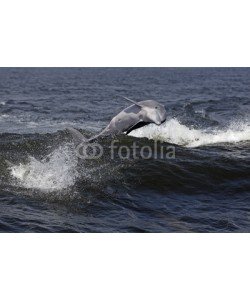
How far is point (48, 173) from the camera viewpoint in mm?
13070

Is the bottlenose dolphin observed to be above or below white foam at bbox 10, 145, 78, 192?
above

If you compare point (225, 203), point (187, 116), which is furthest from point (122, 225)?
point (187, 116)

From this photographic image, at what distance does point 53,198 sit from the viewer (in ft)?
38.1

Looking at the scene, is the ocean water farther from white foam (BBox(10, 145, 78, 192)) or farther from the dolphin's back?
the dolphin's back

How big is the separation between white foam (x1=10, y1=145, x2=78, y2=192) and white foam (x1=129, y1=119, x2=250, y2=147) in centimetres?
582

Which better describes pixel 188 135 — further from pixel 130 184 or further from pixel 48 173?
pixel 48 173

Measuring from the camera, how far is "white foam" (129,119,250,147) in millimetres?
19766

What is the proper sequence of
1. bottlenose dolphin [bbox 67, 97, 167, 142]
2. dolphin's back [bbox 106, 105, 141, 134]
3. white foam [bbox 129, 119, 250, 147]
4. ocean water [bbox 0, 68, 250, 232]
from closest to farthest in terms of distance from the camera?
ocean water [bbox 0, 68, 250, 232], bottlenose dolphin [bbox 67, 97, 167, 142], dolphin's back [bbox 106, 105, 141, 134], white foam [bbox 129, 119, 250, 147]

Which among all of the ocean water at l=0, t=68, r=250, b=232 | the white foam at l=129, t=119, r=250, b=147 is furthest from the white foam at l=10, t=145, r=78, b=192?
the white foam at l=129, t=119, r=250, b=147

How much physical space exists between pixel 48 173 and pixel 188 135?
9.27m

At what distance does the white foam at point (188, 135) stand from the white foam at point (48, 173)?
5.82 metres

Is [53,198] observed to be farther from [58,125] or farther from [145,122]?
[58,125]

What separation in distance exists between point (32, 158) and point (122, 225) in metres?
5.85

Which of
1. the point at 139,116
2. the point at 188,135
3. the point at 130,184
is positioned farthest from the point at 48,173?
the point at 188,135
